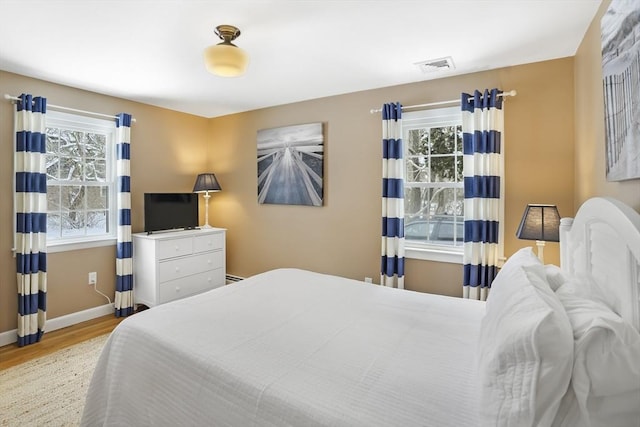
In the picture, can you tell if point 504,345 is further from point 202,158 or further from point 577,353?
point 202,158

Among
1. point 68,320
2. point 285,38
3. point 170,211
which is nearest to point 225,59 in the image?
point 285,38

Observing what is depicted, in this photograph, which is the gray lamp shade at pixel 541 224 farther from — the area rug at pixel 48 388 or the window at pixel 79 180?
the window at pixel 79 180

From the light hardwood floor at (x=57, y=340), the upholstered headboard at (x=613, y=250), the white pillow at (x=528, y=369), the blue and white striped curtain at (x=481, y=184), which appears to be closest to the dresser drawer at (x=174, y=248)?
the light hardwood floor at (x=57, y=340)

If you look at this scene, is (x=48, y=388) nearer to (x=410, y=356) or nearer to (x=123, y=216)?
(x=123, y=216)

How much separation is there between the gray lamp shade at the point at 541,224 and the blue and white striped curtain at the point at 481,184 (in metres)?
→ 0.47

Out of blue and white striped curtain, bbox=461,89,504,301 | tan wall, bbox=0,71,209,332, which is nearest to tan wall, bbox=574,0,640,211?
blue and white striped curtain, bbox=461,89,504,301

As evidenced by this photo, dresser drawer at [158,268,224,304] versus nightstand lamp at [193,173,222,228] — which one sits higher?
nightstand lamp at [193,173,222,228]

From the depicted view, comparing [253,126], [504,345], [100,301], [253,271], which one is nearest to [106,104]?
[253,126]

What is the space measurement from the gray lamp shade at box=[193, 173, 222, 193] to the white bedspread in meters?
2.59

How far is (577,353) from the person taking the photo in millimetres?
871

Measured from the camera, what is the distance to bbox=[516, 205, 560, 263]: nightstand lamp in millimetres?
2271

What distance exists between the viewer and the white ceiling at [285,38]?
2010mm

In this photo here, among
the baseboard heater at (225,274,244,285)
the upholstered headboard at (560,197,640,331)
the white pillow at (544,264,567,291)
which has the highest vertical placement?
the upholstered headboard at (560,197,640,331)

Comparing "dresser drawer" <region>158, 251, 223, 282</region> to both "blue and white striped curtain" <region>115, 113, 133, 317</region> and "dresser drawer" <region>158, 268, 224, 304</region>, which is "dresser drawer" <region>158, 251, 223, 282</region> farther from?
"blue and white striped curtain" <region>115, 113, 133, 317</region>
